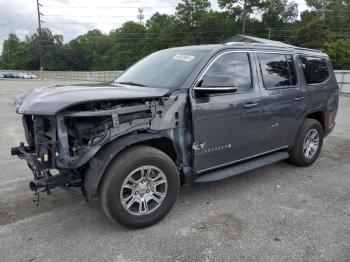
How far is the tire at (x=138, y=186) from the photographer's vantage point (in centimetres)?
328

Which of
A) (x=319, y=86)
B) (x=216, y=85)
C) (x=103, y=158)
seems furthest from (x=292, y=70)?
(x=103, y=158)

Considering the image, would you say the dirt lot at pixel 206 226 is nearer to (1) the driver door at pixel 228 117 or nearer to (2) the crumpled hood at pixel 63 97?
(1) the driver door at pixel 228 117

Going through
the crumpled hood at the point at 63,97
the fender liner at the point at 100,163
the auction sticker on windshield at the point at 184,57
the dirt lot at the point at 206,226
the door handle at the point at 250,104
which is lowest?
the dirt lot at the point at 206,226

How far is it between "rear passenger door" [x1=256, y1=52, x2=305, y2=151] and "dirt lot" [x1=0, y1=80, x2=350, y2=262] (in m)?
0.70

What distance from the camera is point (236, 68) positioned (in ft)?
14.0

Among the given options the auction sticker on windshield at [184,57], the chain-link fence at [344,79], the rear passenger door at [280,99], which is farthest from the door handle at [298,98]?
the chain-link fence at [344,79]

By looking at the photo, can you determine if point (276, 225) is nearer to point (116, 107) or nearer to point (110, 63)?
point (116, 107)

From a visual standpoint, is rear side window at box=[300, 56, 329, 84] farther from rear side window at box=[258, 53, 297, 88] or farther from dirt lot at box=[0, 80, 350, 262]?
dirt lot at box=[0, 80, 350, 262]

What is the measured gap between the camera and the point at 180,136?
375 cm

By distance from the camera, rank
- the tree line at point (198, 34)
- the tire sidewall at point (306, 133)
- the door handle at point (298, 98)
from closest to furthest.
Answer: the door handle at point (298, 98) < the tire sidewall at point (306, 133) < the tree line at point (198, 34)

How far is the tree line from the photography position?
139ft

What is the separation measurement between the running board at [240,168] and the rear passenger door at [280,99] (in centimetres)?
15

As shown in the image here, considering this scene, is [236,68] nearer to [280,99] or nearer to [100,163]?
[280,99]

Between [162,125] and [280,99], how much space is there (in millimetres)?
2014
